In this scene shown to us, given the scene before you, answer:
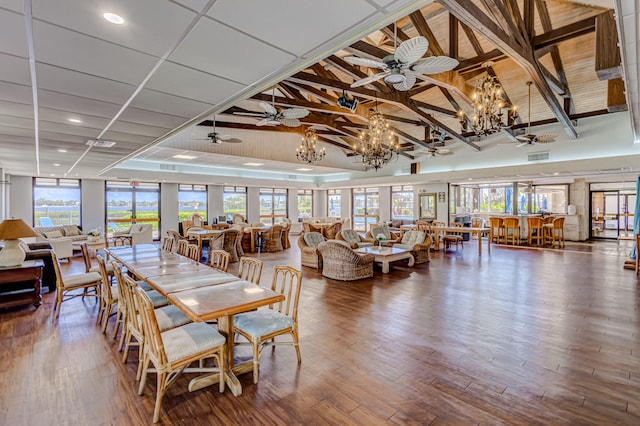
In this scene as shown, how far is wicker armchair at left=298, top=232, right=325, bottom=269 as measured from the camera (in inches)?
287

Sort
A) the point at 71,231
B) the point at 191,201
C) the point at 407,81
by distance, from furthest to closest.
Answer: the point at 191,201, the point at 71,231, the point at 407,81

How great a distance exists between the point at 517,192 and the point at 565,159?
165 inches

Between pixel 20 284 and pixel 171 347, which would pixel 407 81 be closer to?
pixel 171 347

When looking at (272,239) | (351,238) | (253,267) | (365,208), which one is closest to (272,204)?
(365,208)

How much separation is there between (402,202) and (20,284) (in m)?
13.5

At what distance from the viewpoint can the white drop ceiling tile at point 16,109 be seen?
288cm

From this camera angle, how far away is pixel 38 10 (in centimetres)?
149

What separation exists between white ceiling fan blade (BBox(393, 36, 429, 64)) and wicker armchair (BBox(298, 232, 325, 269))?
189 inches

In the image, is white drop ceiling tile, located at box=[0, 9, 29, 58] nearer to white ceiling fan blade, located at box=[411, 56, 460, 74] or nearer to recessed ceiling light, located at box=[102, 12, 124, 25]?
recessed ceiling light, located at box=[102, 12, 124, 25]

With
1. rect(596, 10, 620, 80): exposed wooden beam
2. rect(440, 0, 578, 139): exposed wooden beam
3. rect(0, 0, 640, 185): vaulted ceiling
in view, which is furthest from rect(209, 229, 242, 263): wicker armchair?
rect(596, 10, 620, 80): exposed wooden beam

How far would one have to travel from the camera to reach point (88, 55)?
6.50 feet

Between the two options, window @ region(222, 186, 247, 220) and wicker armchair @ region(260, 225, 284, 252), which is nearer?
wicker armchair @ region(260, 225, 284, 252)

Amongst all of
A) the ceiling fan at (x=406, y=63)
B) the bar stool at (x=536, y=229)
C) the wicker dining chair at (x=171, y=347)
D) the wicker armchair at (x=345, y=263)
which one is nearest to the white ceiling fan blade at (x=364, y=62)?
the ceiling fan at (x=406, y=63)

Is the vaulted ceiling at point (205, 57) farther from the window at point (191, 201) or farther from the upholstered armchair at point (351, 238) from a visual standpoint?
the window at point (191, 201)
